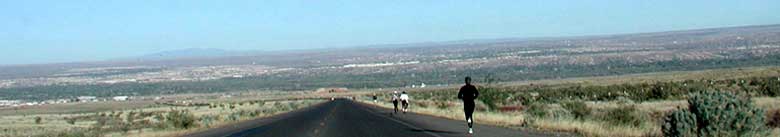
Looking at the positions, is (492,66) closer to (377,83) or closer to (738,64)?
(377,83)

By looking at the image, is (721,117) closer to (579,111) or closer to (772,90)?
(579,111)

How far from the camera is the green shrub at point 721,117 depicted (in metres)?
16.9

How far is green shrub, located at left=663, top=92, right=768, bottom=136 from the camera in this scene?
16.9 meters

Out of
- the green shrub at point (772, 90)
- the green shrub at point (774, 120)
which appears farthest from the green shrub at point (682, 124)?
the green shrub at point (772, 90)

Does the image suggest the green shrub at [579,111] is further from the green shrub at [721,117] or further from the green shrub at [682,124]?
the green shrub at [721,117]

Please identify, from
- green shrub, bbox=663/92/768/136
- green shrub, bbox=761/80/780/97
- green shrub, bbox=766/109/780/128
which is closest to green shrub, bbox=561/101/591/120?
green shrub, bbox=766/109/780/128

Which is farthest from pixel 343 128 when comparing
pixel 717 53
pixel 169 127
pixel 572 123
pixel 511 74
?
pixel 717 53

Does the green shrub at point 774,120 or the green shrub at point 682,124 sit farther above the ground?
the green shrub at point 682,124

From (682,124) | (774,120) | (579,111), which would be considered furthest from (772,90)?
(682,124)

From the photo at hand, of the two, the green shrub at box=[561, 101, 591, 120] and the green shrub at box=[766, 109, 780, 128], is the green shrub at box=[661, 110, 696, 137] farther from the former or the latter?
the green shrub at box=[561, 101, 591, 120]

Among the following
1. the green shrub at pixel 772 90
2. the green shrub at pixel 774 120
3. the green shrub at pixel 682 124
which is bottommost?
the green shrub at pixel 772 90

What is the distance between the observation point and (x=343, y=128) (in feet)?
99.5

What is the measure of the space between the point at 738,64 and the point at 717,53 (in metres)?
36.5

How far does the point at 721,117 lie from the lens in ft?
56.1
